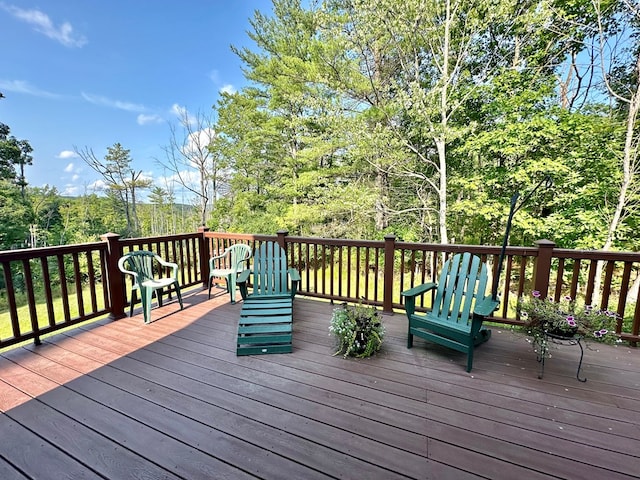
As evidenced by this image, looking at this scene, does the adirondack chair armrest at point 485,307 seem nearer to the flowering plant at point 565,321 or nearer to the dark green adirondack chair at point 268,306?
the flowering plant at point 565,321

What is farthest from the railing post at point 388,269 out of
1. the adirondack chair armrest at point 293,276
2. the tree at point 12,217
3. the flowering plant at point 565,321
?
the tree at point 12,217

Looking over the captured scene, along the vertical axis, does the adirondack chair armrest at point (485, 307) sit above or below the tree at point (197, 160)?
below

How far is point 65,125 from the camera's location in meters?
13.2

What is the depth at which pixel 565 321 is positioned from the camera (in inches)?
80.9

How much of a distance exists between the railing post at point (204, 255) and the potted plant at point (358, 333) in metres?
2.95

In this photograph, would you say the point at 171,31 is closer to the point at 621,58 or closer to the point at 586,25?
the point at 586,25

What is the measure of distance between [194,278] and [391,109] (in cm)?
671

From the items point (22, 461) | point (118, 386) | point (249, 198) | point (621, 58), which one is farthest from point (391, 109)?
point (22, 461)

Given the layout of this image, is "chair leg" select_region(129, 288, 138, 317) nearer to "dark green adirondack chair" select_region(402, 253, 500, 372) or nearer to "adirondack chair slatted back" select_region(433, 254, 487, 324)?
"dark green adirondack chair" select_region(402, 253, 500, 372)

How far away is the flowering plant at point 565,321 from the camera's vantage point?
2.04 metres

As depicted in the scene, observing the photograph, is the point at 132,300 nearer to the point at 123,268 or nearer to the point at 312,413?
the point at 123,268

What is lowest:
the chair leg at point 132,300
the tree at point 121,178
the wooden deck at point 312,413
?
the wooden deck at point 312,413

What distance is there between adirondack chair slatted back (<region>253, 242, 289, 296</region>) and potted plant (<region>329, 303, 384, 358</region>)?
1.09m

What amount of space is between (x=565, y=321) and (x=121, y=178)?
17.8m
